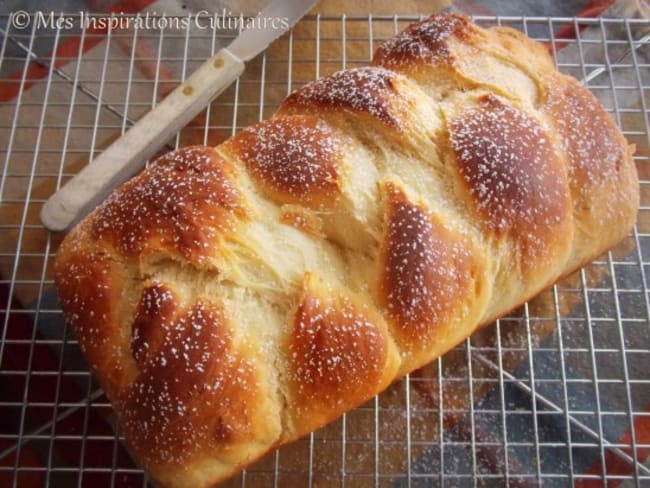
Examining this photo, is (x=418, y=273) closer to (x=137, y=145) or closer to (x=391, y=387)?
(x=391, y=387)

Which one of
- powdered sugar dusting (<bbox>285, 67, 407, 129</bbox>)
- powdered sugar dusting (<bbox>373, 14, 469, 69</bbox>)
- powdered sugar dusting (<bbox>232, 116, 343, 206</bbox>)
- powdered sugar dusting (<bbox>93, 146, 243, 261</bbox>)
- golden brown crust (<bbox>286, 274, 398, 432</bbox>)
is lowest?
golden brown crust (<bbox>286, 274, 398, 432</bbox>)

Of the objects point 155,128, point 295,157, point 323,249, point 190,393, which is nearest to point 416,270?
point 323,249

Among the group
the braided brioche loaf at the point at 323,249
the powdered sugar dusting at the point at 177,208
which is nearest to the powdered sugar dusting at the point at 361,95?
the braided brioche loaf at the point at 323,249

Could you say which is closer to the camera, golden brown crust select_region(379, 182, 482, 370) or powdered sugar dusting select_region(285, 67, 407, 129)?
golden brown crust select_region(379, 182, 482, 370)

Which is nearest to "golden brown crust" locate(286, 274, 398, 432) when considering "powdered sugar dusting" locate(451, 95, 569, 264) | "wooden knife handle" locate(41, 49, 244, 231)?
"powdered sugar dusting" locate(451, 95, 569, 264)

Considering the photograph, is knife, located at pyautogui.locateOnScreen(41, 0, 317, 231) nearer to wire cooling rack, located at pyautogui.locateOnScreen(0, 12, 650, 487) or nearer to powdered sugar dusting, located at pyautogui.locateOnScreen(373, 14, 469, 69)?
wire cooling rack, located at pyautogui.locateOnScreen(0, 12, 650, 487)

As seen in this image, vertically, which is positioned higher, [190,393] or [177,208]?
[177,208]
